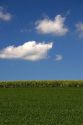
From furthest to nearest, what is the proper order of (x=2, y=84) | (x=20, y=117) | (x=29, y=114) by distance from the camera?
(x=2, y=84) < (x=29, y=114) < (x=20, y=117)

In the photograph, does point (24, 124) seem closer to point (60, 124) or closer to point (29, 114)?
point (60, 124)

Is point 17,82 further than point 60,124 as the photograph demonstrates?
Yes

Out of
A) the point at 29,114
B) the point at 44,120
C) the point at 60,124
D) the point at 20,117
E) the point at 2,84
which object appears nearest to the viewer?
the point at 60,124

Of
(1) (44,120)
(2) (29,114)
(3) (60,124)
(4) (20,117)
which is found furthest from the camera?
(2) (29,114)

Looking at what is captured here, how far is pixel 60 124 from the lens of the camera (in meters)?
19.2

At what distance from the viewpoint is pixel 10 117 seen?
22.2m

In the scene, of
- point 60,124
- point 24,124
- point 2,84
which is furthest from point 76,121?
point 2,84

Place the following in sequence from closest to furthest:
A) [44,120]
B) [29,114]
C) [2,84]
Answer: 1. [44,120]
2. [29,114]
3. [2,84]

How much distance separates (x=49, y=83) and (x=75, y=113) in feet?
207

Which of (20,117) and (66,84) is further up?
(66,84)

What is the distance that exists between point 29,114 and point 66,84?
64.5 m

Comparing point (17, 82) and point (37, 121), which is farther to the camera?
point (17, 82)

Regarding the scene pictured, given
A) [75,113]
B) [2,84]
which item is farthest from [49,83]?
[75,113]

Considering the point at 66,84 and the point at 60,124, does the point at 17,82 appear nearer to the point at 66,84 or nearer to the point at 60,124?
the point at 66,84
